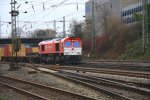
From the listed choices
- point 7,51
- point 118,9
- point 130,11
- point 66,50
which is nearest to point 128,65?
point 66,50

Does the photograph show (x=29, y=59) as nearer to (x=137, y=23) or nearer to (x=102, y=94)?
(x=137, y=23)

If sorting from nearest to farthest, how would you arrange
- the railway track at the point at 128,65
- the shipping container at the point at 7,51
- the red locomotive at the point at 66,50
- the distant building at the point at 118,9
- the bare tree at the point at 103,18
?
the railway track at the point at 128,65, the red locomotive at the point at 66,50, the shipping container at the point at 7,51, the bare tree at the point at 103,18, the distant building at the point at 118,9

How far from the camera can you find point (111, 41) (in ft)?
247

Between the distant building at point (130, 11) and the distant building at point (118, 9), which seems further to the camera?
the distant building at point (118, 9)

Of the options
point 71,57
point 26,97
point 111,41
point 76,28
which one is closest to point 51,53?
point 71,57

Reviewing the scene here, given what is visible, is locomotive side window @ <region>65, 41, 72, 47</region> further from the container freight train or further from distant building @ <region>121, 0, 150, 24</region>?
distant building @ <region>121, 0, 150, 24</region>

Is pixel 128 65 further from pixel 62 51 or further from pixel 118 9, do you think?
pixel 118 9

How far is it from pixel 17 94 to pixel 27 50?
5356 cm

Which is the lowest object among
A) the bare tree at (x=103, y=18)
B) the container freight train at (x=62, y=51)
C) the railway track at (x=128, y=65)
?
the railway track at (x=128, y=65)

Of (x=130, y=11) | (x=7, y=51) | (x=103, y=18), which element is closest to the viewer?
(x=7, y=51)

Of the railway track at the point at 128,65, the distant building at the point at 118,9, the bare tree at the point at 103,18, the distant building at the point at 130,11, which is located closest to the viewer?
the railway track at the point at 128,65

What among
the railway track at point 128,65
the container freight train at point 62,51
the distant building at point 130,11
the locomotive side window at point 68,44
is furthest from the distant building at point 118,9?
the railway track at point 128,65

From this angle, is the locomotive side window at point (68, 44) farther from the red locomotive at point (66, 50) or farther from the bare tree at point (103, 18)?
the bare tree at point (103, 18)

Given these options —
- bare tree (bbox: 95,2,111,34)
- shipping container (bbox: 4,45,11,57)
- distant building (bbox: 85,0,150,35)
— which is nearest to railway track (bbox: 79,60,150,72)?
shipping container (bbox: 4,45,11,57)
